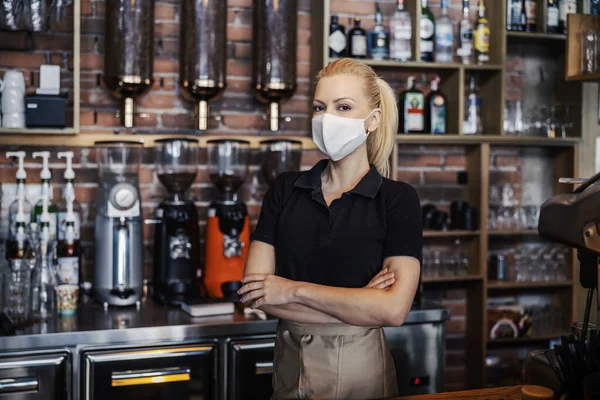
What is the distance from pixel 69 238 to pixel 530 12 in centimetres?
232

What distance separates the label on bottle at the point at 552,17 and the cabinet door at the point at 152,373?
2178 millimetres

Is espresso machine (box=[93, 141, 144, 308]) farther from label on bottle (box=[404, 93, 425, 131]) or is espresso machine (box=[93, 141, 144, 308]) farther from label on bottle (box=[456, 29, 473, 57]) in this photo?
label on bottle (box=[456, 29, 473, 57])

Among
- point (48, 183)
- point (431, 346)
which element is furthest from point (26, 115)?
point (431, 346)

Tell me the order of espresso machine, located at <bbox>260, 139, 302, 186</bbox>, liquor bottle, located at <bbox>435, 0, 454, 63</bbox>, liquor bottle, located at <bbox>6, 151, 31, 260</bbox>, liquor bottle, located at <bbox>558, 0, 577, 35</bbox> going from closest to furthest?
liquor bottle, located at <bbox>6, 151, 31, 260</bbox>
espresso machine, located at <bbox>260, 139, 302, 186</bbox>
liquor bottle, located at <bbox>435, 0, 454, 63</bbox>
liquor bottle, located at <bbox>558, 0, 577, 35</bbox>

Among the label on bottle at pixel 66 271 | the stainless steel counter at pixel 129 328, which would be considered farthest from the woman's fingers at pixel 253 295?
the label on bottle at pixel 66 271

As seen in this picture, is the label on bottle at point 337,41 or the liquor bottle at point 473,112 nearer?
the label on bottle at point 337,41

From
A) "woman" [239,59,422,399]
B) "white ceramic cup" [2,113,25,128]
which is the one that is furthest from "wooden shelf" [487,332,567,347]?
"white ceramic cup" [2,113,25,128]

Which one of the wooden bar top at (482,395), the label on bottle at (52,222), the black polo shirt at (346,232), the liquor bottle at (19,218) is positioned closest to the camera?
the wooden bar top at (482,395)

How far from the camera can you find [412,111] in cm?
336

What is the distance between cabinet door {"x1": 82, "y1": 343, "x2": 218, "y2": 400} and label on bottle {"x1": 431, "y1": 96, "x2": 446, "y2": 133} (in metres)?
1.48

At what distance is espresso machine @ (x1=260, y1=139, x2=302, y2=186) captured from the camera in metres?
3.06

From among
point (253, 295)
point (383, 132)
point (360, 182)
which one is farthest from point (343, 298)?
point (383, 132)

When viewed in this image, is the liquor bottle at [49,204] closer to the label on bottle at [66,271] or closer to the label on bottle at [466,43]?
the label on bottle at [66,271]

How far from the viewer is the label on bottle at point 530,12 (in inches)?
138
